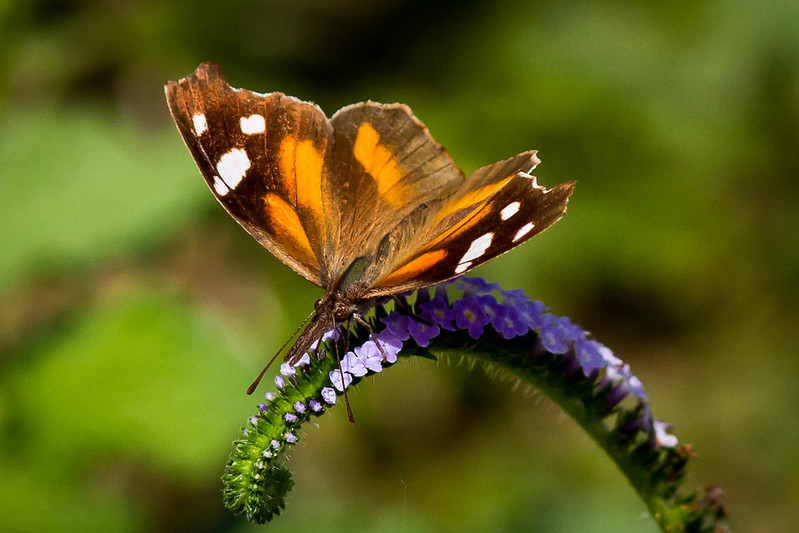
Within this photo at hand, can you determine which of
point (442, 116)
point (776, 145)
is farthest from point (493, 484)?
point (776, 145)

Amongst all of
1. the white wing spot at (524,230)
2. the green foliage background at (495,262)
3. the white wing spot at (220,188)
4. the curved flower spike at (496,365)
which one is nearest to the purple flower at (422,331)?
the curved flower spike at (496,365)

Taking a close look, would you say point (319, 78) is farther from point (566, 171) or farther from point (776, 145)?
point (776, 145)

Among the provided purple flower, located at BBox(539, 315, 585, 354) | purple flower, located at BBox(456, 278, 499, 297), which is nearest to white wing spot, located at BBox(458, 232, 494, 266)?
purple flower, located at BBox(456, 278, 499, 297)

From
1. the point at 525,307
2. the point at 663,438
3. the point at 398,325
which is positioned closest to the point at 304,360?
the point at 398,325

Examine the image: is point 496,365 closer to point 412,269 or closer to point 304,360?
point 412,269

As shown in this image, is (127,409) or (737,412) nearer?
(127,409)

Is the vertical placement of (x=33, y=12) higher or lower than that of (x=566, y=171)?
lower
